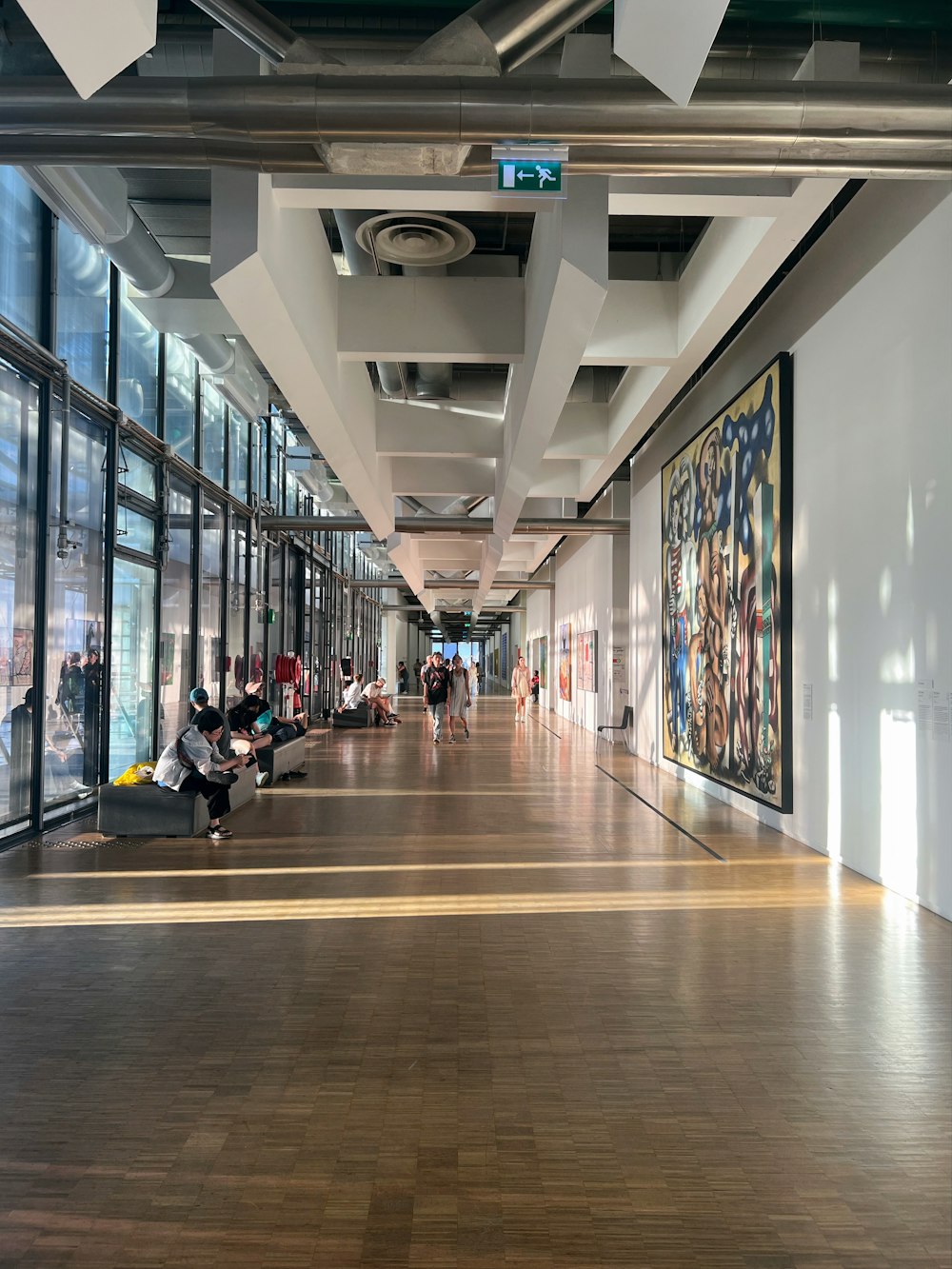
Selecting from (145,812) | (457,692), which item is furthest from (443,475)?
(145,812)

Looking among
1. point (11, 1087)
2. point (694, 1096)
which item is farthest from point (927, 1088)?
point (11, 1087)

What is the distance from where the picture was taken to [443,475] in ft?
45.5

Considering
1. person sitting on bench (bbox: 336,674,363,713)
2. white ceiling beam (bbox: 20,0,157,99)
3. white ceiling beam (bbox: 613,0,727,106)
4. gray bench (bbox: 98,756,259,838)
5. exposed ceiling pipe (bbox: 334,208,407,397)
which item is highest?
exposed ceiling pipe (bbox: 334,208,407,397)

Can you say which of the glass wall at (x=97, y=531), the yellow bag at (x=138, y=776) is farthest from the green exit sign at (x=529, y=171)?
the yellow bag at (x=138, y=776)

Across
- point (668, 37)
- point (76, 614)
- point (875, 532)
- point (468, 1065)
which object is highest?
point (668, 37)

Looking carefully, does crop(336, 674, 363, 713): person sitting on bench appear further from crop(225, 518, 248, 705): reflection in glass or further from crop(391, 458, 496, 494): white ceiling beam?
crop(391, 458, 496, 494): white ceiling beam

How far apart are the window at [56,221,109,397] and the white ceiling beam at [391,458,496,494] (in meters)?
5.52

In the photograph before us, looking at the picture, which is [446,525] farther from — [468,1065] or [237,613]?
[468,1065]

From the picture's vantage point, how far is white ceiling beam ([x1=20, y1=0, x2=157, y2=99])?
3043mm

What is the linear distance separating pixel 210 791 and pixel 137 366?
4829 mm

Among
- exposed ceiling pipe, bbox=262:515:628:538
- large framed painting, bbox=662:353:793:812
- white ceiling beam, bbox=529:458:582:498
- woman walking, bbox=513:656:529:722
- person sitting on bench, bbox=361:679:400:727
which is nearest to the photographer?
large framed painting, bbox=662:353:793:812

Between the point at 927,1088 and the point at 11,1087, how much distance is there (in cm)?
328

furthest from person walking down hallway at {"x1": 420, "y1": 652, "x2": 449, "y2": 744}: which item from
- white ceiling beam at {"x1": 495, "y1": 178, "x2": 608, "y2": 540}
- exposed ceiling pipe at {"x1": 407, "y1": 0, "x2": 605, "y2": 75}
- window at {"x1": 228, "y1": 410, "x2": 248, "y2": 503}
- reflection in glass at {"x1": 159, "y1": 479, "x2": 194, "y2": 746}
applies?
exposed ceiling pipe at {"x1": 407, "y1": 0, "x2": 605, "y2": 75}

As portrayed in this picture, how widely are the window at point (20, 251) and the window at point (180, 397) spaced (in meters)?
3.25
